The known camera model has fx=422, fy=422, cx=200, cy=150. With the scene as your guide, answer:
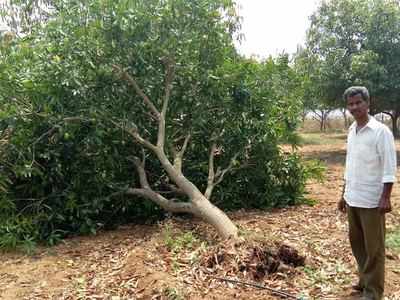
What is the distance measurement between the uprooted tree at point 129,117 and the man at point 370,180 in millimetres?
1709

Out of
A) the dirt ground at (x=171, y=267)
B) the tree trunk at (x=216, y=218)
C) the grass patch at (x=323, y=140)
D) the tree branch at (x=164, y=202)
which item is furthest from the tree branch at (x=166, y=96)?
the grass patch at (x=323, y=140)

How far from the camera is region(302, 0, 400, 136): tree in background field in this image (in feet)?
41.2

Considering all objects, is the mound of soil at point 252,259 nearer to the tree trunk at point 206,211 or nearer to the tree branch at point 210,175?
the tree trunk at point 206,211

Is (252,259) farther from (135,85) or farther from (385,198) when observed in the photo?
(135,85)

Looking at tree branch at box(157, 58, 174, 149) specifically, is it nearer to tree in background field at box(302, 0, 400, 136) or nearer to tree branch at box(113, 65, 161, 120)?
tree branch at box(113, 65, 161, 120)

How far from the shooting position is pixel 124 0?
14.4 ft

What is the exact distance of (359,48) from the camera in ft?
44.8

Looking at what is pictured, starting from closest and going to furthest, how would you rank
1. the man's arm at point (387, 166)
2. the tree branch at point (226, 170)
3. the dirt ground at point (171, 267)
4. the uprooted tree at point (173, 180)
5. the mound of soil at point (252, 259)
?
the man's arm at point (387, 166) → the dirt ground at point (171, 267) → the mound of soil at point (252, 259) → the uprooted tree at point (173, 180) → the tree branch at point (226, 170)

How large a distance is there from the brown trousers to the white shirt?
88mm

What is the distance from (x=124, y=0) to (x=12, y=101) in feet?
5.61

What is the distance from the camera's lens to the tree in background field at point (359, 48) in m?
12.6

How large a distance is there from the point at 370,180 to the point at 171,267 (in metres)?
1.92

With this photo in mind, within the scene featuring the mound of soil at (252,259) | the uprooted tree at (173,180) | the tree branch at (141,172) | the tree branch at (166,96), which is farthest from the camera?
the tree branch at (141,172)

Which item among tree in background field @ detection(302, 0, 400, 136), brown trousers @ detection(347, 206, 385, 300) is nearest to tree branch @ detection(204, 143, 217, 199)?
brown trousers @ detection(347, 206, 385, 300)
